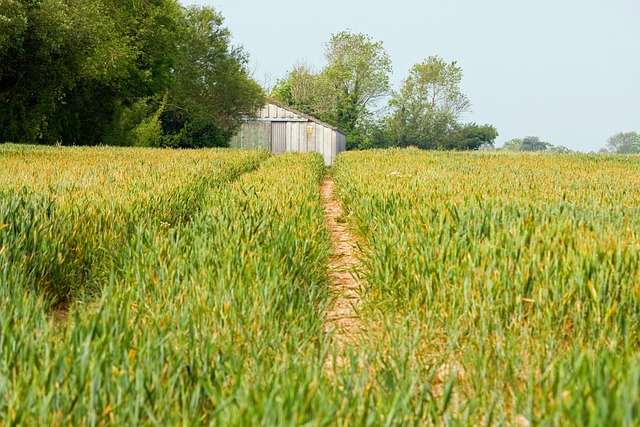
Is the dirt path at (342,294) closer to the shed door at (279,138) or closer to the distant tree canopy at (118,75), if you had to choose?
the distant tree canopy at (118,75)

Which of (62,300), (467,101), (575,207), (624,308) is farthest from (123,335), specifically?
(467,101)

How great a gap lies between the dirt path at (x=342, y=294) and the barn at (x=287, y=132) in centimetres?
3444

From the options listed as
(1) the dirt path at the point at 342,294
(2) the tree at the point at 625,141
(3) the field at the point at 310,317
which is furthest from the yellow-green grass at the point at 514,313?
(2) the tree at the point at 625,141

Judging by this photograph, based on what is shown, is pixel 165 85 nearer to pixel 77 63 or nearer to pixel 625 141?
pixel 77 63

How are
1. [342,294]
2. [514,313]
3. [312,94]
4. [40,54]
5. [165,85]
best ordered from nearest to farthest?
[514,313], [342,294], [40,54], [165,85], [312,94]

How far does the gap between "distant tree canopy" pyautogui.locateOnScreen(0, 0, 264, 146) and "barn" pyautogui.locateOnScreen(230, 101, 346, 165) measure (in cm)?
110

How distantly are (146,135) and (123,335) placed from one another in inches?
1585

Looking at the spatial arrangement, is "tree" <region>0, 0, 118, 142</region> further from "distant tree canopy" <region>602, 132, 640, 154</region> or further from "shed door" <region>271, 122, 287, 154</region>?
"distant tree canopy" <region>602, 132, 640, 154</region>

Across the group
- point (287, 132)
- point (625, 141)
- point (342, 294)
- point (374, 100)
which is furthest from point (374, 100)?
point (625, 141)

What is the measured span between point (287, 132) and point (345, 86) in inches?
846

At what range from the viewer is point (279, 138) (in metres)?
45.2

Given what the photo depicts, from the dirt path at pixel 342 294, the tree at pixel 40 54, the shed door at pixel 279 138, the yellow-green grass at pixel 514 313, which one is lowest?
the dirt path at pixel 342 294

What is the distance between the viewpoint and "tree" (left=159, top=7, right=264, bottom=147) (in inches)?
1758

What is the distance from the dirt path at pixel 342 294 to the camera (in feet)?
11.3
